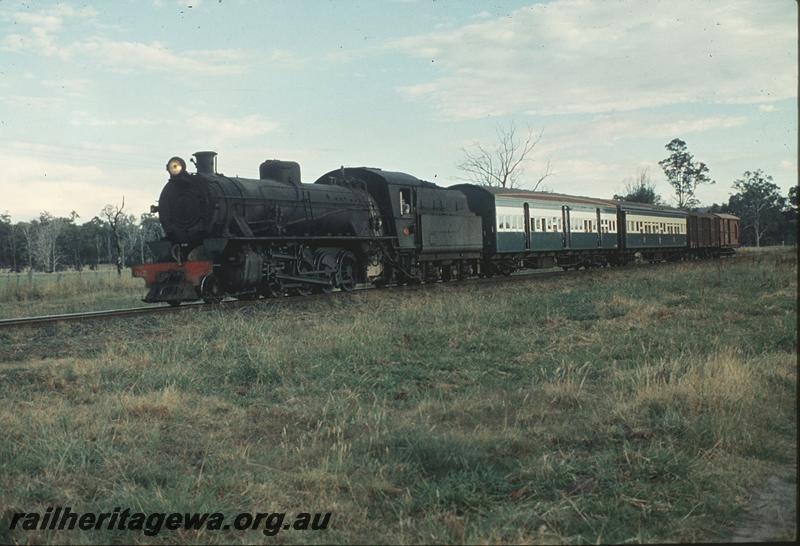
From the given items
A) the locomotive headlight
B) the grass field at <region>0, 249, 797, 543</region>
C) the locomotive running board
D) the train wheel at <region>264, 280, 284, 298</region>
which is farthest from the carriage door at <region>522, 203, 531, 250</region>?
the grass field at <region>0, 249, 797, 543</region>

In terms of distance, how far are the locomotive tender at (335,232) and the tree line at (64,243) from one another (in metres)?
72.6

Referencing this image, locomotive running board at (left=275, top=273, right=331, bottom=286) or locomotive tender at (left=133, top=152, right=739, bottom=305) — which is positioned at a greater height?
locomotive tender at (left=133, top=152, right=739, bottom=305)

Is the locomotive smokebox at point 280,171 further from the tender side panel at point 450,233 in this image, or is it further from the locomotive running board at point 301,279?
the tender side panel at point 450,233

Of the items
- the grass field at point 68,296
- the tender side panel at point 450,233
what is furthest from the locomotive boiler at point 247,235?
the grass field at point 68,296

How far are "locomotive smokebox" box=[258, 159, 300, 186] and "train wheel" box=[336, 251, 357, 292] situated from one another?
244cm

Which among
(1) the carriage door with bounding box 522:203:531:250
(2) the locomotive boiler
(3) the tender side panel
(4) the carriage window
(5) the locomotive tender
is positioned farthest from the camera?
(1) the carriage door with bounding box 522:203:531:250

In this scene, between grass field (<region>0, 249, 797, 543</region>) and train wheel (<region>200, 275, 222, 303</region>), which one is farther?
train wheel (<region>200, 275, 222, 303</region>)

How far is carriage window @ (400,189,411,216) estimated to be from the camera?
2153 cm

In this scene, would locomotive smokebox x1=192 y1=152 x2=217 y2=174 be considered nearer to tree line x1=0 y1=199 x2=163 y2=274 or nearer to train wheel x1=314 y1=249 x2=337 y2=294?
train wheel x1=314 y1=249 x2=337 y2=294

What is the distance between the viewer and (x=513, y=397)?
7188mm

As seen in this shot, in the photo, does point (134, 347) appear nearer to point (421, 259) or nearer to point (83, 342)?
point (83, 342)

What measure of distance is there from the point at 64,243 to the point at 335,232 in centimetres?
9757

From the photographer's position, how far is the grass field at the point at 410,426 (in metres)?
4.39

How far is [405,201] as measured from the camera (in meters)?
21.9
